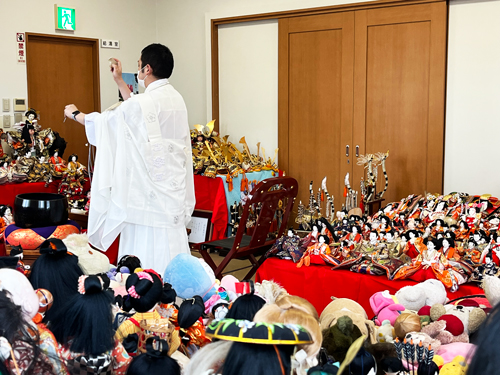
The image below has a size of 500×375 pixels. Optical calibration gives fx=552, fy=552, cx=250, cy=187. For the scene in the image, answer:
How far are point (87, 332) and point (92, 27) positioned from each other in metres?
5.25

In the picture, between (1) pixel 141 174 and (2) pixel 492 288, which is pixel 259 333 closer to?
(2) pixel 492 288

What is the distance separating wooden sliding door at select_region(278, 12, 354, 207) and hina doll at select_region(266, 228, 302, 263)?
215cm

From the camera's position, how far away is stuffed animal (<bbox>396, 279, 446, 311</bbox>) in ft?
6.71

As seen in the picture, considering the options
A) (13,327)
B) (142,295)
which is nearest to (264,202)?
(142,295)

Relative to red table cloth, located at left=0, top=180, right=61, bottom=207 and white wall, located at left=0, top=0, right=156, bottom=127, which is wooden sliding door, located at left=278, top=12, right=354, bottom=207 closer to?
white wall, located at left=0, top=0, right=156, bottom=127

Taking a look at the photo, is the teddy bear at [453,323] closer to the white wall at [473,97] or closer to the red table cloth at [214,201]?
the white wall at [473,97]

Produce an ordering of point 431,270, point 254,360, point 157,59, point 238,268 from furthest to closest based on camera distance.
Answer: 1. point 238,268
2. point 157,59
3. point 431,270
4. point 254,360

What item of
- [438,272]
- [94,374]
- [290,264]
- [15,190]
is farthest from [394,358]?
[15,190]

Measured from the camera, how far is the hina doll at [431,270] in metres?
2.57

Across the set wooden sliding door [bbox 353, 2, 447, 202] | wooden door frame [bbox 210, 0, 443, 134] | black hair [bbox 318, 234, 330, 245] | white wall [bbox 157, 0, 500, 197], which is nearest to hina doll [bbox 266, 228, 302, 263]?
black hair [bbox 318, 234, 330, 245]

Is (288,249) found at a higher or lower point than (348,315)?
lower

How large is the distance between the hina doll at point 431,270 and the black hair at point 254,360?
6.26ft

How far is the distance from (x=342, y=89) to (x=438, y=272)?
2744mm

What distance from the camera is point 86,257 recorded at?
5.60 feet
